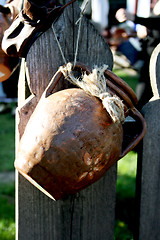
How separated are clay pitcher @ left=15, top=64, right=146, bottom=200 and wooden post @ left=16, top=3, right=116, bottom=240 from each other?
0.23 m

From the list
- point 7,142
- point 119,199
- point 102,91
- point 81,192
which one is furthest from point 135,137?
point 7,142

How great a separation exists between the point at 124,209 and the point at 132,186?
385mm

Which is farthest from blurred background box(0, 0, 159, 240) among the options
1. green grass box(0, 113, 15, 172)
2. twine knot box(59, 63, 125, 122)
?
twine knot box(59, 63, 125, 122)

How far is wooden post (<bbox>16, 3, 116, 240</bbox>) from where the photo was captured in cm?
119

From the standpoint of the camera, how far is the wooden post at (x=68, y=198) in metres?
1.19

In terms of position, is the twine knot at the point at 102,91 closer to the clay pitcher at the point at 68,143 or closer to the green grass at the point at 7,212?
the clay pitcher at the point at 68,143

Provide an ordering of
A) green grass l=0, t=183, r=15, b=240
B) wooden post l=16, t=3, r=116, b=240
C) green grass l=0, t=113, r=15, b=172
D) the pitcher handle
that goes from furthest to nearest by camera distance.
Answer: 1. green grass l=0, t=113, r=15, b=172
2. green grass l=0, t=183, r=15, b=240
3. wooden post l=16, t=3, r=116, b=240
4. the pitcher handle

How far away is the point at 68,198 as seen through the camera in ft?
4.26

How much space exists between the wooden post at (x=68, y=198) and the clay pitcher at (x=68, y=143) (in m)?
0.23

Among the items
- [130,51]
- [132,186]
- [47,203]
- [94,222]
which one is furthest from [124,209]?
[130,51]

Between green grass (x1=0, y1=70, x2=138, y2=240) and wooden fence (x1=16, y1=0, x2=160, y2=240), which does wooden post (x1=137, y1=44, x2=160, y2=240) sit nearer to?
wooden fence (x1=16, y1=0, x2=160, y2=240)

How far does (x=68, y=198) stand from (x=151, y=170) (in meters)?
0.41

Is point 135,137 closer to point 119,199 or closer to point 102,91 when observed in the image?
point 102,91

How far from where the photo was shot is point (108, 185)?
1.34 m
